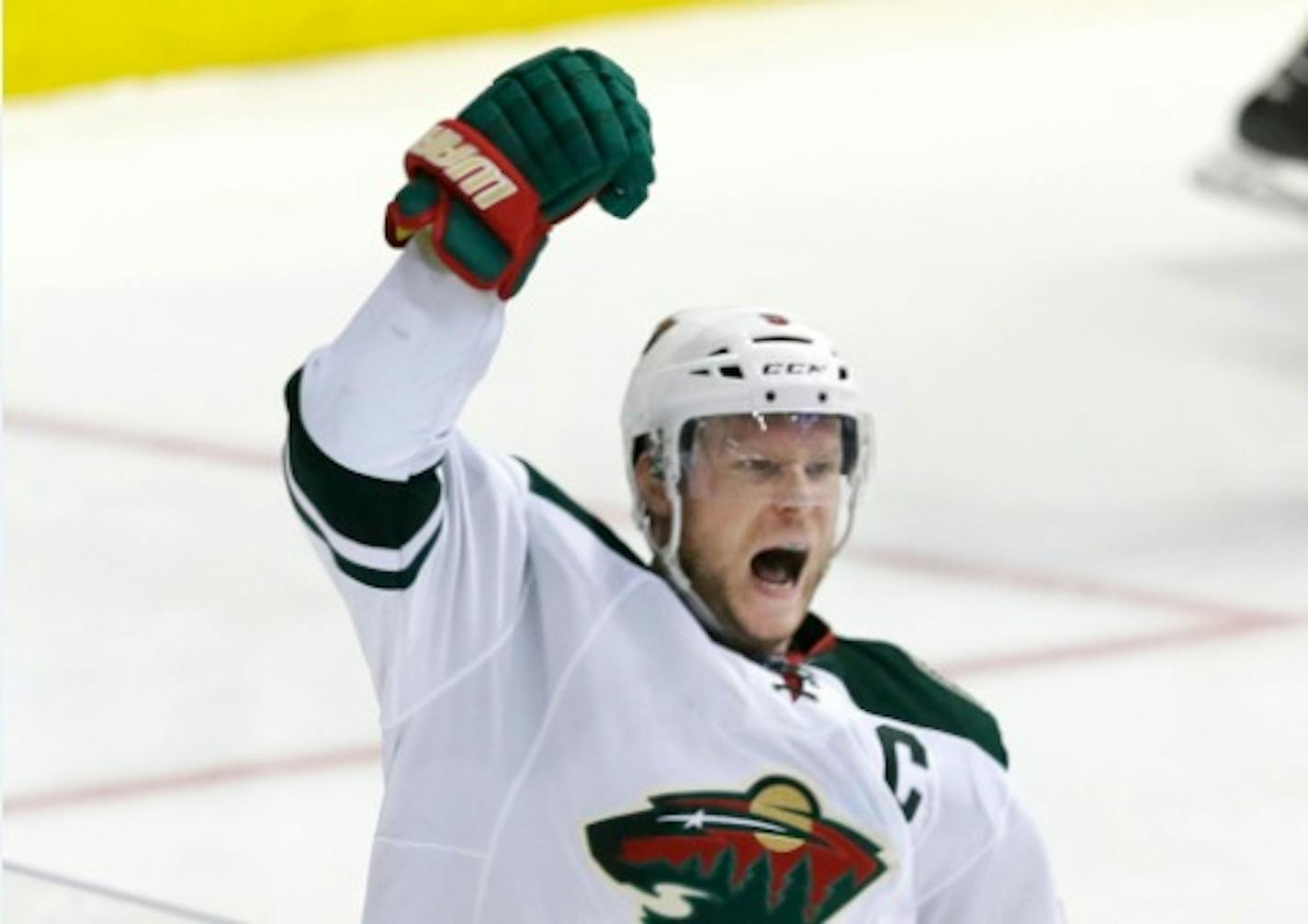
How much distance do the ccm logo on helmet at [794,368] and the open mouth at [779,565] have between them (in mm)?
89

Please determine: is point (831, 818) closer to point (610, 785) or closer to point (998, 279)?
point (610, 785)

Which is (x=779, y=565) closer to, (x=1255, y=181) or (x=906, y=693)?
(x=906, y=693)

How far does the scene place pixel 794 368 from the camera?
1.80 meters

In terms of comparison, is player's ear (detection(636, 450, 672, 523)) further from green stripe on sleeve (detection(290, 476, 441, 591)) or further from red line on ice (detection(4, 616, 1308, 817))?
red line on ice (detection(4, 616, 1308, 817))

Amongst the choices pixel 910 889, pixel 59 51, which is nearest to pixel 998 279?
pixel 59 51

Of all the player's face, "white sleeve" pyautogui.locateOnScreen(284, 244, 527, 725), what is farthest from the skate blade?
"white sleeve" pyautogui.locateOnScreen(284, 244, 527, 725)

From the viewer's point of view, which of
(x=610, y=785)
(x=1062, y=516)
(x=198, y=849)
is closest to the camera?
(x=610, y=785)

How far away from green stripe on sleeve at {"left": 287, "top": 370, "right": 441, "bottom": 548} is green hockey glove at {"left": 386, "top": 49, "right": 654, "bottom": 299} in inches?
4.0

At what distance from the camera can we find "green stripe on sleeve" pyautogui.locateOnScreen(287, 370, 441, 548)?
62.1 inches

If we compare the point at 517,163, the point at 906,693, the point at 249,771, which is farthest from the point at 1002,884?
the point at 249,771

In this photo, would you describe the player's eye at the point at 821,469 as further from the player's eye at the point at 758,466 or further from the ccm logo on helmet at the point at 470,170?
the ccm logo on helmet at the point at 470,170

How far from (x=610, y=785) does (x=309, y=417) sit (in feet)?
0.86

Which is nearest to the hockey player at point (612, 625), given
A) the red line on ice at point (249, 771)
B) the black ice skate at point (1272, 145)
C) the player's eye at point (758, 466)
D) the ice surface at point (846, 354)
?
the player's eye at point (758, 466)

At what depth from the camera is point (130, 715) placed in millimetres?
2850
